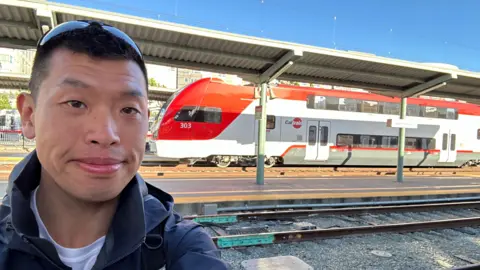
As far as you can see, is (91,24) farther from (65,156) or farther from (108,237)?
(108,237)

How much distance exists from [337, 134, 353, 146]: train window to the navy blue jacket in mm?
15832

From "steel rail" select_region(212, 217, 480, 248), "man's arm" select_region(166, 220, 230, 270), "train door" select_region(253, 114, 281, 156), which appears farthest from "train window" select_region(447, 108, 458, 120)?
"man's arm" select_region(166, 220, 230, 270)

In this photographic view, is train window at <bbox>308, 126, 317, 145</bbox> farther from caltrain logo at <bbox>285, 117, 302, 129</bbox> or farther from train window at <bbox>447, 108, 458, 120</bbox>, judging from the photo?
train window at <bbox>447, 108, 458, 120</bbox>

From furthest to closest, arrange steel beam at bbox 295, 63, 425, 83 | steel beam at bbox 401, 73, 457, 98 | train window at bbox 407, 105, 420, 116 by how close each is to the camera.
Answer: train window at bbox 407, 105, 420, 116, steel beam at bbox 401, 73, 457, 98, steel beam at bbox 295, 63, 425, 83

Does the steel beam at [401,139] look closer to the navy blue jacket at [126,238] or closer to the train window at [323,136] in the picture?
the train window at [323,136]

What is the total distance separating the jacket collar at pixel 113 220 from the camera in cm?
104

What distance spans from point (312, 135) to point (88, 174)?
15.2m

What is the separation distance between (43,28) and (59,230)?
689 cm

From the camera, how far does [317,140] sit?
52.1ft

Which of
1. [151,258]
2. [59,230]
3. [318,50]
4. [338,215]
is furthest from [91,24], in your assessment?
[318,50]

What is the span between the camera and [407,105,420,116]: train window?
57.2 ft

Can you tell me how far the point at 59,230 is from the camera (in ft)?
3.76

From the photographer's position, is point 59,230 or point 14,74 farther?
point 14,74

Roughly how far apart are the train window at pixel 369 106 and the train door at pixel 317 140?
6.81ft
